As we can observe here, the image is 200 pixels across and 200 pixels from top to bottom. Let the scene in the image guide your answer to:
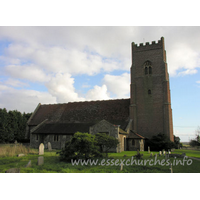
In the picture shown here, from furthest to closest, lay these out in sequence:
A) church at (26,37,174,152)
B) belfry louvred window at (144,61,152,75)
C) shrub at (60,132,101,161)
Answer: belfry louvred window at (144,61,152,75)
church at (26,37,174,152)
shrub at (60,132,101,161)

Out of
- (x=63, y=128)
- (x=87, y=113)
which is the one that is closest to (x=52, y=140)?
(x=63, y=128)

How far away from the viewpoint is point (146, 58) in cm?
3700

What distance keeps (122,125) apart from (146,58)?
15.6 m

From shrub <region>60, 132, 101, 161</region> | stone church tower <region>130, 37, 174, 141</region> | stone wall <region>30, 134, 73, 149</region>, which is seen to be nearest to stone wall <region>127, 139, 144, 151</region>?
stone church tower <region>130, 37, 174, 141</region>

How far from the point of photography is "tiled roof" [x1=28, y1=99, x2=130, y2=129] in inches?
1351

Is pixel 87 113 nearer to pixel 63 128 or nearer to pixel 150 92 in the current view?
pixel 63 128

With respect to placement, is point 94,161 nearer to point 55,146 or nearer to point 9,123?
point 55,146

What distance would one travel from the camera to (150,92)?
35125mm

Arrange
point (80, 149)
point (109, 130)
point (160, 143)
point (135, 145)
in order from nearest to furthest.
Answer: point (80, 149), point (109, 130), point (135, 145), point (160, 143)

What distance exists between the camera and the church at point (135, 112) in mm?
32125

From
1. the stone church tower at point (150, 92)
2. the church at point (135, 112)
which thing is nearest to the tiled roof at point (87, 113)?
the church at point (135, 112)

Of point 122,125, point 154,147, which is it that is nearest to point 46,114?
point 122,125

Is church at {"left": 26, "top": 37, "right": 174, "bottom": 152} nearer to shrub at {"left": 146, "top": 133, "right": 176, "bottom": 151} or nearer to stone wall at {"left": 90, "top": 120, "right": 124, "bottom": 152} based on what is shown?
shrub at {"left": 146, "top": 133, "right": 176, "bottom": 151}

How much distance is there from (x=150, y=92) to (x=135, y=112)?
5122 millimetres
